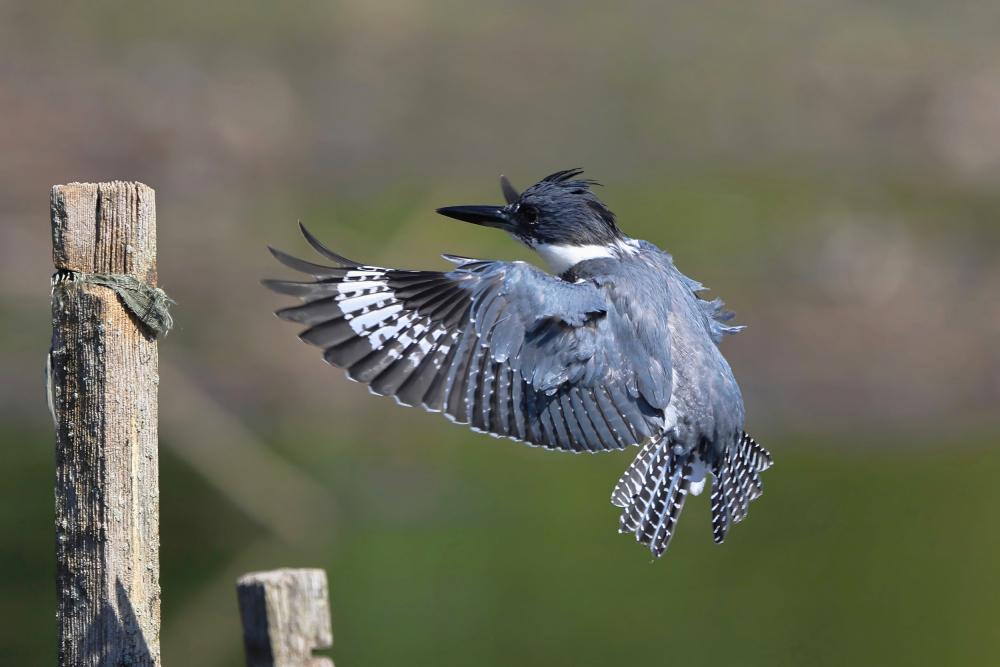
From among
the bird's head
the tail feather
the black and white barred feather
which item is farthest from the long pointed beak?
the tail feather

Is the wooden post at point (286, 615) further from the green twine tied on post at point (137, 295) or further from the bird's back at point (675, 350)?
the bird's back at point (675, 350)

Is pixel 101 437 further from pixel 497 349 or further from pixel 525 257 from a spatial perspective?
pixel 525 257

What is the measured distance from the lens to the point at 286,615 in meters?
3.19

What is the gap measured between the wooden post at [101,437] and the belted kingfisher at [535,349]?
596 millimetres

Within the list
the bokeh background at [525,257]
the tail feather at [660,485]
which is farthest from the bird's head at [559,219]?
the bokeh background at [525,257]

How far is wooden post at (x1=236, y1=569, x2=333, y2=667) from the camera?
318 centimetres

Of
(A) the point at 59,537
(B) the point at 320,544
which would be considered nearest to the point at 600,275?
(A) the point at 59,537

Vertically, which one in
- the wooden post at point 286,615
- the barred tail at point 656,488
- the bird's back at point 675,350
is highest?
the bird's back at point 675,350

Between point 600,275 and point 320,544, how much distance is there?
4.56 m

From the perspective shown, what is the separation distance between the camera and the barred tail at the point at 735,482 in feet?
12.3

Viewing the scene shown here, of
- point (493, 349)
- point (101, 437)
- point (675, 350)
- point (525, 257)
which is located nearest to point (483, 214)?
point (493, 349)

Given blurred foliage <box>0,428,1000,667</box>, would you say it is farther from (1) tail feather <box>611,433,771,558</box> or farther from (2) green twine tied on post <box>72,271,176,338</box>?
(2) green twine tied on post <box>72,271,176,338</box>

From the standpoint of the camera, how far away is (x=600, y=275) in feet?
11.6

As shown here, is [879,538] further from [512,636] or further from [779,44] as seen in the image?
[779,44]
